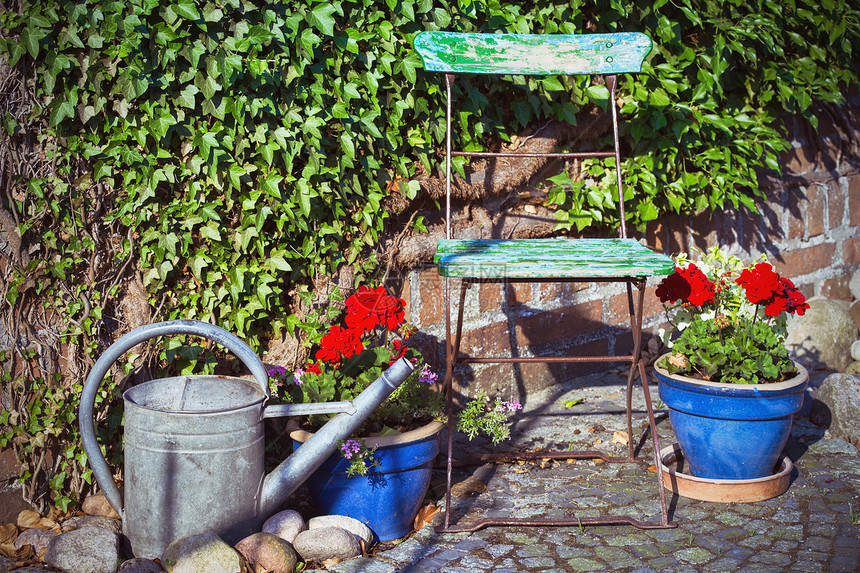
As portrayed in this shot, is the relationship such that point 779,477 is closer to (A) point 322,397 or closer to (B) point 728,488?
(B) point 728,488

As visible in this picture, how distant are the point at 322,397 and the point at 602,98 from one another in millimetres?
1834

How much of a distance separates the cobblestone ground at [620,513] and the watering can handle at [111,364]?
0.66 metres

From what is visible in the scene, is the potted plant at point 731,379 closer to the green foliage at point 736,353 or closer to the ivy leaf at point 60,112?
the green foliage at point 736,353


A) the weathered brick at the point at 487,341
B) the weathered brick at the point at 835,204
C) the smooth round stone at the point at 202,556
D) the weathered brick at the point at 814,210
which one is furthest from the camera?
the weathered brick at the point at 835,204

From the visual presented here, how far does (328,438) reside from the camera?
7.48 ft

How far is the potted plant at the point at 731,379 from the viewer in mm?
2613

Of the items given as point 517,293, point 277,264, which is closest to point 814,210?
point 517,293

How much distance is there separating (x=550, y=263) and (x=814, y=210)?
3.21m

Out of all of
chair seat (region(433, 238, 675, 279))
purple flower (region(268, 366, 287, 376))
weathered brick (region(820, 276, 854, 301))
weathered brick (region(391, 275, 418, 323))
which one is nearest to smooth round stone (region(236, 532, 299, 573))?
purple flower (region(268, 366, 287, 376))

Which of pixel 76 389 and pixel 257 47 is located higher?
pixel 257 47

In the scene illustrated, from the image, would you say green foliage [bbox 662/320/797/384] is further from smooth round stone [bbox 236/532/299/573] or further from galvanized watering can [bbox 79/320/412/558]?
smooth round stone [bbox 236/532/299/573]

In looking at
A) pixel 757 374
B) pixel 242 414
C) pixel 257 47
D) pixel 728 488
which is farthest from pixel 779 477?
pixel 257 47

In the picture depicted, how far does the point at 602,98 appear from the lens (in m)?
3.42

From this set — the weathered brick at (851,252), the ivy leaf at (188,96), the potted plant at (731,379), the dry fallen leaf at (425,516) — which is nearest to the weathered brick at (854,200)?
the weathered brick at (851,252)
